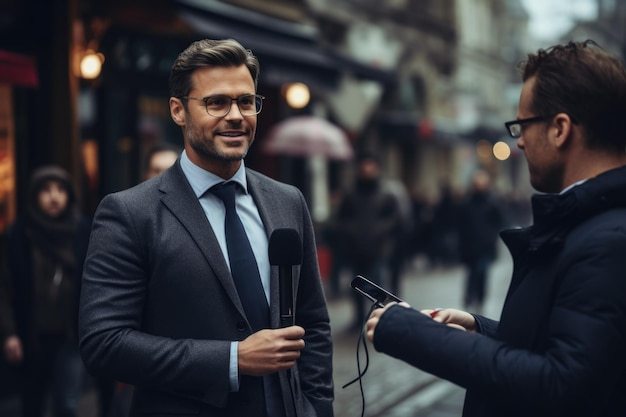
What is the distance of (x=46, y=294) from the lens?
6.16 m

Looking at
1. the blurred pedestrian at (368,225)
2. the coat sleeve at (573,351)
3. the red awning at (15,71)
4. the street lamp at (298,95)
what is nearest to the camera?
the coat sleeve at (573,351)

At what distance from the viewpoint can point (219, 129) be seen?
290 centimetres

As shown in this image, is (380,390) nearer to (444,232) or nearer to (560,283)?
(560,283)

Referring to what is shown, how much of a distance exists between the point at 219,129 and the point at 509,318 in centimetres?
104

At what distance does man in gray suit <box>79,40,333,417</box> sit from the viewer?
2727 millimetres

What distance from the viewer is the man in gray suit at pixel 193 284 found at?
2727 millimetres

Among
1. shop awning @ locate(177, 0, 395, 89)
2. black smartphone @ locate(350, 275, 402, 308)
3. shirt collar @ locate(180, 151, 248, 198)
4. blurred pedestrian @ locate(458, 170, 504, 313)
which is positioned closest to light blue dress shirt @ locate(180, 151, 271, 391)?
shirt collar @ locate(180, 151, 248, 198)

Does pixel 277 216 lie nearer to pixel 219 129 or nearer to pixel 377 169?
pixel 219 129

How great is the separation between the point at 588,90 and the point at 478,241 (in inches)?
415

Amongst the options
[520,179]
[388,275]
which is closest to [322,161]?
[388,275]

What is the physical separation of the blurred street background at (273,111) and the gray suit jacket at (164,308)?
3.52 metres

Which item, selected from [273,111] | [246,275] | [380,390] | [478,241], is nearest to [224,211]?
[246,275]

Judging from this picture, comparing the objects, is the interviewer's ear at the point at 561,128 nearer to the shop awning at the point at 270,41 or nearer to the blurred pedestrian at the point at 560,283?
the blurred pedestrian at the point at 560,283

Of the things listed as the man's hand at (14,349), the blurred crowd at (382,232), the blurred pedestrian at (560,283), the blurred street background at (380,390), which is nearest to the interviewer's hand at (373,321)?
the blurred pedestrian at (560,283)
